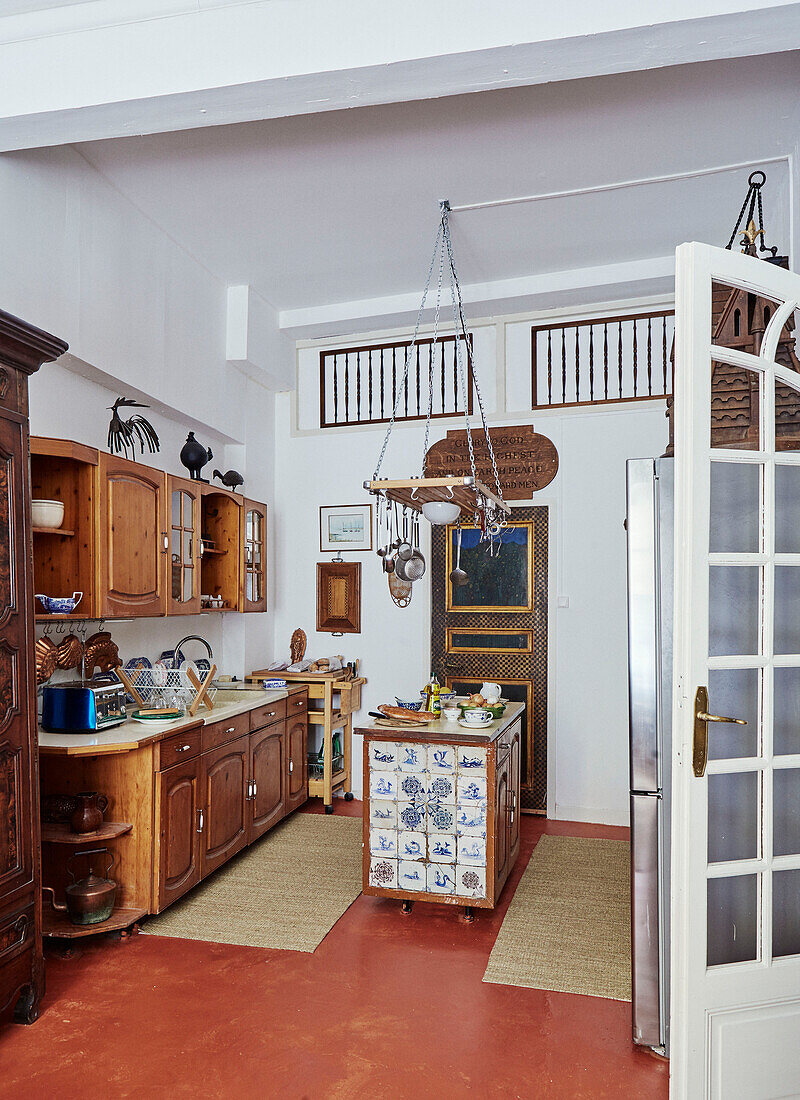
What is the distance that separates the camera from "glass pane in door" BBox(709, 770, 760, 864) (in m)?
2.20

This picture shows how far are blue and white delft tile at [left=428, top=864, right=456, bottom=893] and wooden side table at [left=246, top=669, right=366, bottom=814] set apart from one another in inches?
65.5

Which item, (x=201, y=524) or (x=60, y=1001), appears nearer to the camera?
(x=60, y=1001)

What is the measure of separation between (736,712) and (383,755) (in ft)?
6.29

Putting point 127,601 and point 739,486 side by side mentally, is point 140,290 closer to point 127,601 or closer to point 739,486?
point 127,601

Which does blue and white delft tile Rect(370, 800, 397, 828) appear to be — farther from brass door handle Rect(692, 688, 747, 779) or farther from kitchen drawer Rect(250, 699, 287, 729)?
brass door handle Rect(692, 688, 747, 779)

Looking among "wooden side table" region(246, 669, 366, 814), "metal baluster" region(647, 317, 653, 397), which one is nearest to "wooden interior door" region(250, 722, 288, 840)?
"wooden side table" region(246, 669, 366, 814)

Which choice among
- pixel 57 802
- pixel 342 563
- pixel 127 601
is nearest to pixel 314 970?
pixel 57 802

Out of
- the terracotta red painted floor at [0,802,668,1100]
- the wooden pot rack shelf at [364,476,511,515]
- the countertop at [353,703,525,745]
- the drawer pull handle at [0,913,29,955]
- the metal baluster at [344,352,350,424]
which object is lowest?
the terracotta red painted floor at [0,802,668,1100]

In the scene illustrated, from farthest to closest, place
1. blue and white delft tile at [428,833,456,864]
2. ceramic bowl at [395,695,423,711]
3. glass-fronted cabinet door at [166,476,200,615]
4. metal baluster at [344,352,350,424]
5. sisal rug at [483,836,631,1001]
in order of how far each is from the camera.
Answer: metal baluster at [344,352,350,424] → glass-fronted cabinet door at [166,476,200,615] → ceramic bowl at [395,695,423,711] → blue and white delft tile at [428,833,456,864] → sisal rug at [483,836,631,1001]

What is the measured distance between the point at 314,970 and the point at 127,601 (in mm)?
1833

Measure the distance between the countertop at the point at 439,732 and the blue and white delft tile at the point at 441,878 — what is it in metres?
0.59

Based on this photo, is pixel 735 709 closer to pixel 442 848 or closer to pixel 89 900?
pixel 442 848

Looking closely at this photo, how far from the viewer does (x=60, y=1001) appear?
2.96 metres

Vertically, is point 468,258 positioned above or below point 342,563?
above
